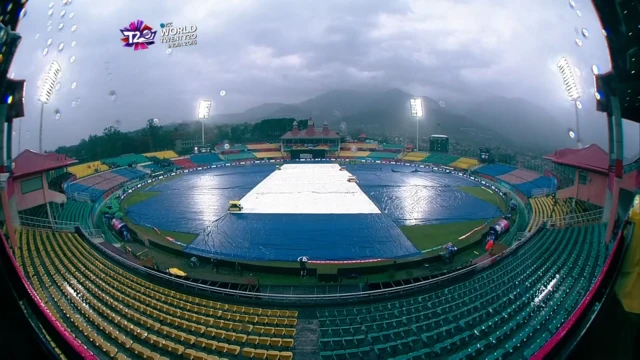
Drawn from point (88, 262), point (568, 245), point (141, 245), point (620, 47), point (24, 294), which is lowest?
point (141, 245)

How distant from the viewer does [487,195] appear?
1388 inches

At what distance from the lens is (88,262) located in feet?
39.3

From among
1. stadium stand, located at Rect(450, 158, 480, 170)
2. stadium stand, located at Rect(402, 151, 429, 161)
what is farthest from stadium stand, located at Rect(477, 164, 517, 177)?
stadium stand, located at Rect(402, 151, 429, 161)

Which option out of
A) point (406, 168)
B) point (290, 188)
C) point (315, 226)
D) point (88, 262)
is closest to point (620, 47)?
point (88, 262)

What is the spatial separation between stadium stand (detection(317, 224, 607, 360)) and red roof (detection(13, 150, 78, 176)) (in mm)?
7816

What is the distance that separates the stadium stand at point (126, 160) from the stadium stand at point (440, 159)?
51.3 meters

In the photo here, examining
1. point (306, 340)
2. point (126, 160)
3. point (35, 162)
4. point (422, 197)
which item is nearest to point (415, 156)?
point (422, 197)

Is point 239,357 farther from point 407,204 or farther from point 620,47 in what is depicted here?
point 407,204

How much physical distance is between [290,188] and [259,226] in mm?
14023

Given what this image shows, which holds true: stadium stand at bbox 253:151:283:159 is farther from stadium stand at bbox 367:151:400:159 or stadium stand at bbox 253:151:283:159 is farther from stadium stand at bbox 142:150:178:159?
stadium stand at bbox 367:151:400:159

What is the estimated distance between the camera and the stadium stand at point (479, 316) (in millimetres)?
8008

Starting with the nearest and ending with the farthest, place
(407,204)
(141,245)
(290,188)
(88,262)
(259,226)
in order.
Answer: (88,262), (141,245), (259,226), (407,204), (290,188)

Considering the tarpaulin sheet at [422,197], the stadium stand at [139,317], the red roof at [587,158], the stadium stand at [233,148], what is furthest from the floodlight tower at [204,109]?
the red roof at [587,158]

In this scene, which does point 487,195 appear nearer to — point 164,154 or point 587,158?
point 587,158
